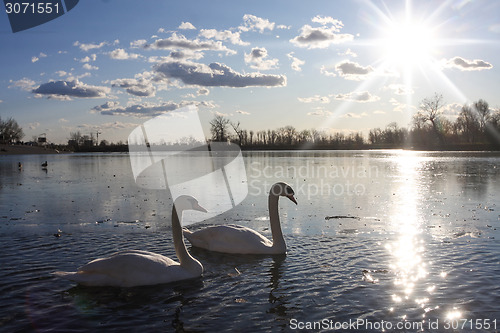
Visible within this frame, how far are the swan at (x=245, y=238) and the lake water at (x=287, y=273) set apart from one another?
183 millimetres

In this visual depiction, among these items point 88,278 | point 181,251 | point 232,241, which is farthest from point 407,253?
point 88,278

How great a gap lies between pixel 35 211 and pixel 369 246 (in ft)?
30.1

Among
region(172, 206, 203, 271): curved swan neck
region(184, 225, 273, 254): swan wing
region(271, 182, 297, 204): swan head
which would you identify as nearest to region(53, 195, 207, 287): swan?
region(172, 206, 203, 271): curved swan neck

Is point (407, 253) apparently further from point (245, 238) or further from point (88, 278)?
point (88, 278)

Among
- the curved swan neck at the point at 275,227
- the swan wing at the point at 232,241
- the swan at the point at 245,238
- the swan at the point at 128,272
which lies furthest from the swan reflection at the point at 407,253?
the swan at the point at 128,272

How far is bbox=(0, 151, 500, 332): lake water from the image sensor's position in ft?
15.8

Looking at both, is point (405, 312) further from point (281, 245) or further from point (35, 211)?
point (35, 211)

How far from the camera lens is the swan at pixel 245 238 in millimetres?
7629

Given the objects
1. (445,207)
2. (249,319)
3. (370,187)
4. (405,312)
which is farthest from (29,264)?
(370,187)

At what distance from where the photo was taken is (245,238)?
7660mm

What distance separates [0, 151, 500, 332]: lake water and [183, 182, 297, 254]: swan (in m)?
0.18

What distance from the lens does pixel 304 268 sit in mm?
6793

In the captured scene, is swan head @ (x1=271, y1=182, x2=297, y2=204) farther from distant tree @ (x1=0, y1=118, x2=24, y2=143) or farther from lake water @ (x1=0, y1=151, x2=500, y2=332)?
distant tree @ (x1=0, y1=118, x2=24, y2=143)

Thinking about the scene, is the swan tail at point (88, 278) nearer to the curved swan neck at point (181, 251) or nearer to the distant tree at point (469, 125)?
the curved swan neck at point (181, 251)
